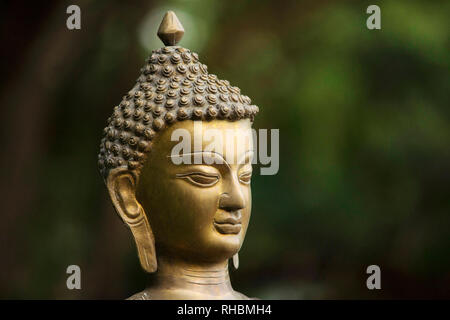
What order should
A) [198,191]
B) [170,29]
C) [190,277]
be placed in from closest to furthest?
[198,191], [190,277], [170,29]

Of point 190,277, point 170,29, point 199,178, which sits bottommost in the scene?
point 190,277

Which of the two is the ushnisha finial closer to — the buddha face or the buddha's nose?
the buddha face

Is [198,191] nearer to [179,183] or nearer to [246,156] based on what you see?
[179,183]

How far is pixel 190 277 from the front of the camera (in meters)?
5.75

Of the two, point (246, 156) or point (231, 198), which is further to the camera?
point (246, 156)

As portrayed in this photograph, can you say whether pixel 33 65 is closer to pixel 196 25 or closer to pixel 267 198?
pixel 196 25

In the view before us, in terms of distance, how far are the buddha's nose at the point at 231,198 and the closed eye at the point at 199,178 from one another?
9 centimetres

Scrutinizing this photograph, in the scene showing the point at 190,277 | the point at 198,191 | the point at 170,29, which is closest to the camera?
the point at 198,191

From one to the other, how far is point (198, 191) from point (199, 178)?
0.07m

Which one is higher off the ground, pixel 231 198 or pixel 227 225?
pixel 231 198

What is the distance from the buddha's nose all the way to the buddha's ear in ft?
1.40

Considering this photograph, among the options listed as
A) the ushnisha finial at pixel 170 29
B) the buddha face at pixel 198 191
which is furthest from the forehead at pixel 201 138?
the ushnisha finial at pixel 170 29

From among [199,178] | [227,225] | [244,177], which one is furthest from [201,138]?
[227,225]

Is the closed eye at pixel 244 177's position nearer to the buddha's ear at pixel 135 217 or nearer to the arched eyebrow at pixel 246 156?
the arched eyebrow at pixel 246 156
